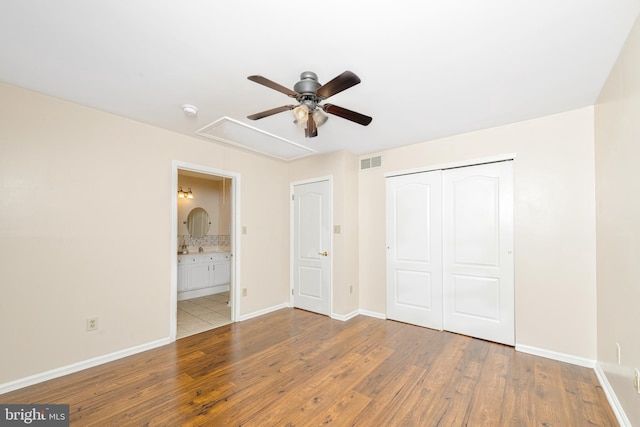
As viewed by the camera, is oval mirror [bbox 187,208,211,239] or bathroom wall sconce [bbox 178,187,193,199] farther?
oval mirror [bbox 187,208,211,239]

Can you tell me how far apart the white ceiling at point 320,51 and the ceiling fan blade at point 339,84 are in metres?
0.27

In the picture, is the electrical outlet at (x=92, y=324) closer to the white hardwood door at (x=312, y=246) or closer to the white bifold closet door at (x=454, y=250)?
the white hardwood door at (x=312, y=246)

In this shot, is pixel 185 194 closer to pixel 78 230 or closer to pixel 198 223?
pixel 198 223

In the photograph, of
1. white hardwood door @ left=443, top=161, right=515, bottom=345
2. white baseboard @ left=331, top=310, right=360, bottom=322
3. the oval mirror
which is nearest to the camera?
white hardwood door @ left=443, top=161, right=515, bottom=345

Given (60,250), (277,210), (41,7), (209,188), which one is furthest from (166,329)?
(209,188)

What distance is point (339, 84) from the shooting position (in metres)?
1.67

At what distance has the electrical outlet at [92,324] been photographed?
260 centimetres

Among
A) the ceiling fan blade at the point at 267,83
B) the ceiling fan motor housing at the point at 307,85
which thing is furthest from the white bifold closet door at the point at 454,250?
the ceiling fan blade at the point at 267,83

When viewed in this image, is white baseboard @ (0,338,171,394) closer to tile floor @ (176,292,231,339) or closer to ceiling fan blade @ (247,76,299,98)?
tile floor @ (176,292,231,339)

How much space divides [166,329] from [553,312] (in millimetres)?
4214

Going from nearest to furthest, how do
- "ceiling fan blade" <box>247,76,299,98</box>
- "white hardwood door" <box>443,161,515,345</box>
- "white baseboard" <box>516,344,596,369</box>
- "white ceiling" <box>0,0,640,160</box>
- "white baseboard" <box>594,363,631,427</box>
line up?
1. "white ceiling" <box>0,0,640,160</box>
2. "ceiling fan blade" <box>247,76,299,98</box>
3. "white baseboard" <box>594,363,631,427</box>
4. "white baseboard" <box>516,344,596,369</box>
5. "white hardwood door" <box>443,161,515,345</box>

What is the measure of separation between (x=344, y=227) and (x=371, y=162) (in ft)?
3.61

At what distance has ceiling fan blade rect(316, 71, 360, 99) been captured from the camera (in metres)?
1.57

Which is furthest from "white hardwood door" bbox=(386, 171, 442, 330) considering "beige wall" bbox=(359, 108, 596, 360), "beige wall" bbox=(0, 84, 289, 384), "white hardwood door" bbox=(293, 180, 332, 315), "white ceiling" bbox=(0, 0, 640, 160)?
"beige wall" bbox=(0, 84, 289, 384)
